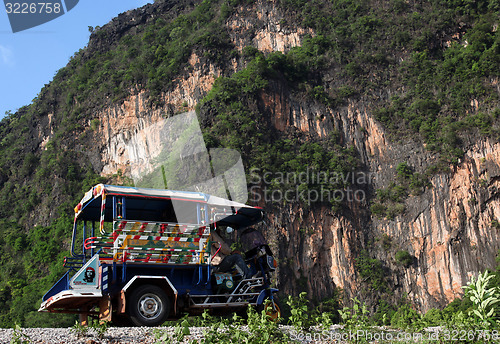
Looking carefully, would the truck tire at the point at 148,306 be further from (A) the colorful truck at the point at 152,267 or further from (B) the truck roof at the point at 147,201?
(B) the truck roof at the point at 147,201

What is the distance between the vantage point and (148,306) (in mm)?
10133

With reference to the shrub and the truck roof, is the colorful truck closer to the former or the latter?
the truck roof

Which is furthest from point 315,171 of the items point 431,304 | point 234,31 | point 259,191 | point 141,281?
point 141,281

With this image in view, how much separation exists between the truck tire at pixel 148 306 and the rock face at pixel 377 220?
2620 cm

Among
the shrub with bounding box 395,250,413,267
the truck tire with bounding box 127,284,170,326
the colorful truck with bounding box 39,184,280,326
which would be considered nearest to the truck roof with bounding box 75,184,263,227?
the colorful truck with bounding box 39,184,280,326

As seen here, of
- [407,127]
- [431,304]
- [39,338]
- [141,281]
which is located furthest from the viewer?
[407,127]

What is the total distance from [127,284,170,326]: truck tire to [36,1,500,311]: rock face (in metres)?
26.2

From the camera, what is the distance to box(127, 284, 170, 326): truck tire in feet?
32.5

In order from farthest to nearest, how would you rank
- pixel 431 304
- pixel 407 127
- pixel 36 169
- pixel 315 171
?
pixel 36 169
pixel 407 127
pixel 315 171
pixel 431 304

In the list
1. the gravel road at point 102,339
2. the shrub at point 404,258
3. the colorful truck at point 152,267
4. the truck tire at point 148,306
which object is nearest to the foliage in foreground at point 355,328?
the gravel road at point 102,339

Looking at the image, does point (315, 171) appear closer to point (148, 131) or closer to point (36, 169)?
point (148, 131)

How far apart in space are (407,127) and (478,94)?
6.09m

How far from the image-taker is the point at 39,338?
24.6 ft

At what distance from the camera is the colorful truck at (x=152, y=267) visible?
1000 cm
